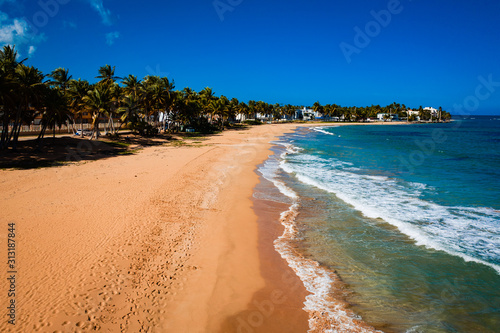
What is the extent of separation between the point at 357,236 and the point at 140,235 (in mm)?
7413

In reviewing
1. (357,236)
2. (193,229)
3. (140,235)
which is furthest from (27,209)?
(357,236)

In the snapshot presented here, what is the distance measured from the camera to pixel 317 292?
21.7 ft

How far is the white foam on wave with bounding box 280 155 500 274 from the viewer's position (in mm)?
8930

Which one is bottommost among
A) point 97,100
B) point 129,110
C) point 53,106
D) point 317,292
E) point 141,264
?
point 317,292

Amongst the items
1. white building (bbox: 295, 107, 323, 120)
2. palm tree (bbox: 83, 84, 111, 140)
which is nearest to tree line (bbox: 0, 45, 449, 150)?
palm tree (bbox: 83, 84, 111, 140)

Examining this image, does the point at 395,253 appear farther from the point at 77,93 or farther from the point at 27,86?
the point at 77,93

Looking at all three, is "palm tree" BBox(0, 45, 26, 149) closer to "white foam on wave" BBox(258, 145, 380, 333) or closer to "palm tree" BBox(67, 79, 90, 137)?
"palm tree" BBox(67, 79, 90, 137)

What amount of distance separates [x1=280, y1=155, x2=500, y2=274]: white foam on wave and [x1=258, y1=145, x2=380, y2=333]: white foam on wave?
409 cm

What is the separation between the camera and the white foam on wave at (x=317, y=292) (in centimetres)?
554

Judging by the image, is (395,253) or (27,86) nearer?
(395,253)

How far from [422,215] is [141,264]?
11.3 m

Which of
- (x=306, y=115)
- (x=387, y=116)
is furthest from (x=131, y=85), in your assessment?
(x=387, y=116)

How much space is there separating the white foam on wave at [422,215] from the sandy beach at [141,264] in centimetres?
549

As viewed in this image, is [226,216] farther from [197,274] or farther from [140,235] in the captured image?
[197,274]
